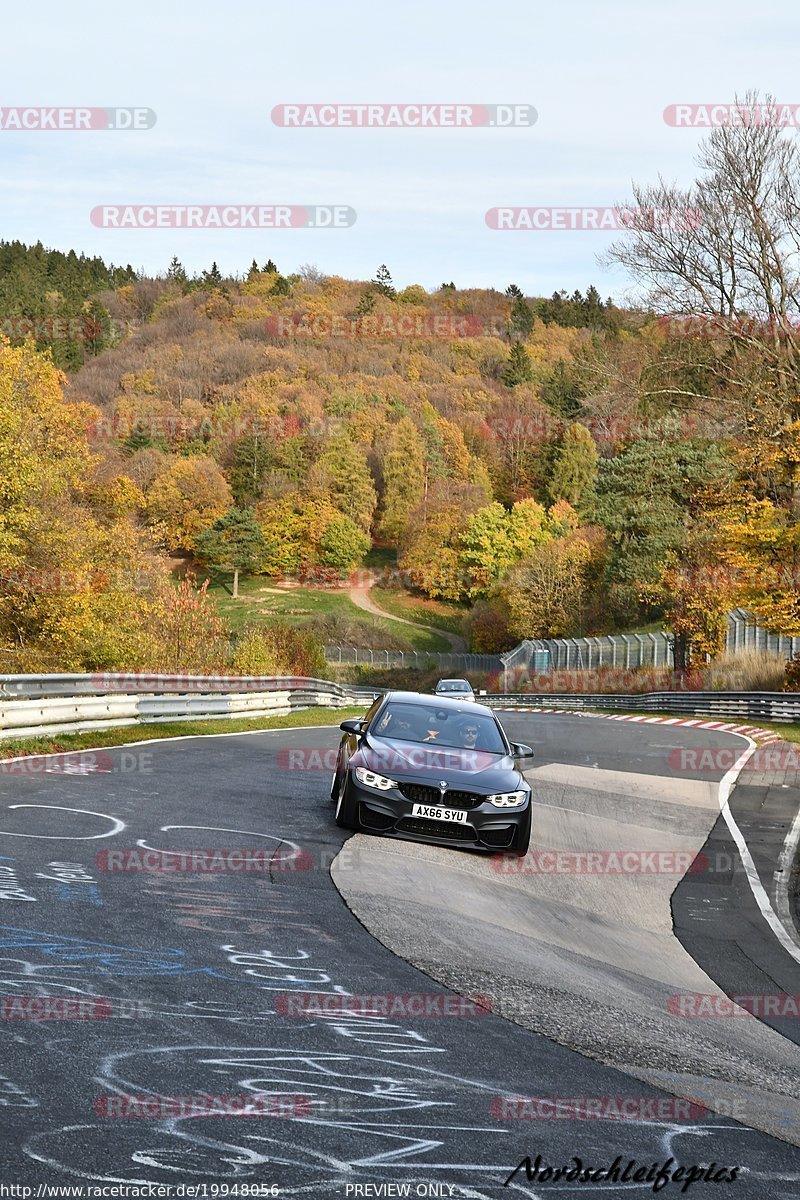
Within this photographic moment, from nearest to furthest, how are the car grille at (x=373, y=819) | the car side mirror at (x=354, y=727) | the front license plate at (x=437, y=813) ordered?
the front license plate at (x=437, y=813) < the car grille at (x=373, y=819) < the car side mirror at (x=354, y=727)

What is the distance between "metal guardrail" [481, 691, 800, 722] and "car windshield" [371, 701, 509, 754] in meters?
24.4

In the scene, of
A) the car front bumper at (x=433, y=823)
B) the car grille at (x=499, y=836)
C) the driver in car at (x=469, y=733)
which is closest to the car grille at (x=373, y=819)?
the car front bumper at (x=433, y=823)

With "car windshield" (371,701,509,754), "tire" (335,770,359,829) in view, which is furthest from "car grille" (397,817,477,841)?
"car windshield" (371,701,509,754)

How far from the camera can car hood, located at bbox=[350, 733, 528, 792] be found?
12.2 metres

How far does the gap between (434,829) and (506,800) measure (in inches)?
30.9

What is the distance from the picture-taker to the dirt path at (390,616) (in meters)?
106

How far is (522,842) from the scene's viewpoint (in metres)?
12.3

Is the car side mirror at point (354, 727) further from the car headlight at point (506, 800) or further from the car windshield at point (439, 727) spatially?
the car headlight at point (506, 800)

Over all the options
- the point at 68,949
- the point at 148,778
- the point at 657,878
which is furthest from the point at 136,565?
the point at 68,949

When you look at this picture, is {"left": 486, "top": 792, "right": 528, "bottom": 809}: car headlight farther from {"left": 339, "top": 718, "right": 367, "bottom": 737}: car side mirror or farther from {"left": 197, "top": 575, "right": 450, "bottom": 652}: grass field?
{"left": 197, "top": 575, "right": 450, "bottom": 652}: grass field

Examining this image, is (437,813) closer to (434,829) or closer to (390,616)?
(434,829)

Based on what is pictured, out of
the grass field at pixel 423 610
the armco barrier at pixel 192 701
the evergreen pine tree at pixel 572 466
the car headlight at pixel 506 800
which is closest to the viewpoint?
the car headlight at pixel 506 800

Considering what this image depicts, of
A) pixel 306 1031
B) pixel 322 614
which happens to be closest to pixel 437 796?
pixel 306 1031
